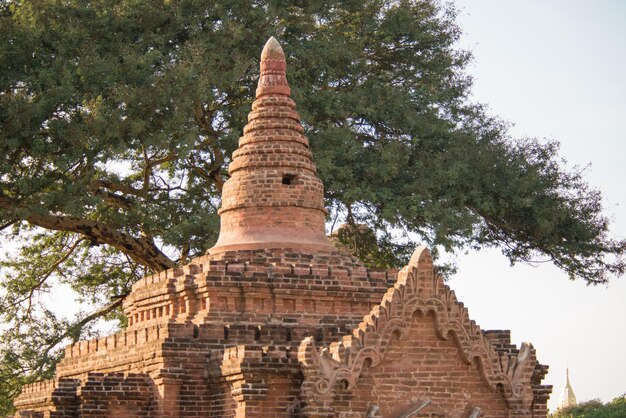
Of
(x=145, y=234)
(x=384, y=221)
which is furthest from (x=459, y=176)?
(x=145, y=234)

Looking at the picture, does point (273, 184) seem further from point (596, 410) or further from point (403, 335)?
point (596, 410)

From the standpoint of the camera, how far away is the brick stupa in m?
19.7

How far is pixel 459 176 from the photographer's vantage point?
32906mm

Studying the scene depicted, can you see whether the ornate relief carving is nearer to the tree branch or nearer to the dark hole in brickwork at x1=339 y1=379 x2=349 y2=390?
the dark hole in brickwork at x1=339 y1=379 x2=349 y2=390

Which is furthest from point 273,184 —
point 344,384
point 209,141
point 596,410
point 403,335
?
point 596,410

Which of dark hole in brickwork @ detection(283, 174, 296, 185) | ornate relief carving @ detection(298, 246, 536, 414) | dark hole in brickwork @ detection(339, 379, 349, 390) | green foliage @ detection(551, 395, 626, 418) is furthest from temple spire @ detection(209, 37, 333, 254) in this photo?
green foliage @ detection(551, 395, 626, 418)

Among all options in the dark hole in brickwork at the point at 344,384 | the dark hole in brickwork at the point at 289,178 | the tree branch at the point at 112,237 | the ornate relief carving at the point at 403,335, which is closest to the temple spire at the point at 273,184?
the dark hole in brickwork at the point at 289,178

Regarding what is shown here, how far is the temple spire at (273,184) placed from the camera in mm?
22516

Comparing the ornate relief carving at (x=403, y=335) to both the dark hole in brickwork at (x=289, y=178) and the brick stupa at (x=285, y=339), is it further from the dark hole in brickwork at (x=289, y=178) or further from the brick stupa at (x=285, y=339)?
the dark hole in brickwork at (x=289, y=178)

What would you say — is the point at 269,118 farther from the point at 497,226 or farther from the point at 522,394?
the point at 497,226

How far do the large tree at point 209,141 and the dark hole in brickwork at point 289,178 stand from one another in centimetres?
743

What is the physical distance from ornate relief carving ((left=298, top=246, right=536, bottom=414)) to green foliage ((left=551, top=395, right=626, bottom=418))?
2896 cm

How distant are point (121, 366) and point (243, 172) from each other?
3.72m

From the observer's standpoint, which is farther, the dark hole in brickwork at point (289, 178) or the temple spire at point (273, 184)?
the dark hole in brickwork at point (289, 178)
